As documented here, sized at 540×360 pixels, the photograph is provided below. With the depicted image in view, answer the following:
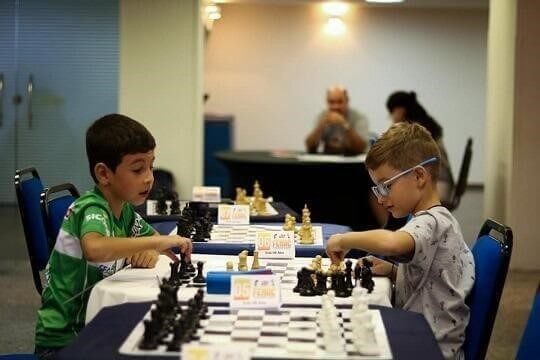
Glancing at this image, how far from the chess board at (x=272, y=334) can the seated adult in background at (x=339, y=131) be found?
235 inches

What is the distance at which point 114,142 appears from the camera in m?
2.59

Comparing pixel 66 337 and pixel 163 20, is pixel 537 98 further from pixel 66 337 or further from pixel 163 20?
pixel 66 337

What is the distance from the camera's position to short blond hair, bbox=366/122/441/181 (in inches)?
101

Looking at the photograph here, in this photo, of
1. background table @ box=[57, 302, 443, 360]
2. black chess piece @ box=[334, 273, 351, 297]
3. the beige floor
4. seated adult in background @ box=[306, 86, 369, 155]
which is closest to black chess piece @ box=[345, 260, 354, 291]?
black chess piece @ box=[334, 273, 351, 297]

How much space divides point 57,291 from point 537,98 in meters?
4.90

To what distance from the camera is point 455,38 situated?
12188mm

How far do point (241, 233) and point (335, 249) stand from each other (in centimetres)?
106

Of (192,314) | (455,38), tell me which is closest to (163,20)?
(192,314)

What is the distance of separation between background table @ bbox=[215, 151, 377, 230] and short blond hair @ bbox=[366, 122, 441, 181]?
4475 millimetres

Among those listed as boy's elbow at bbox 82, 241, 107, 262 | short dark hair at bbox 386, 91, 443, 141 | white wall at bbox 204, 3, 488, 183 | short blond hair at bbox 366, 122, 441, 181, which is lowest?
boy's elbow at bbox 82, 241, 107, 262

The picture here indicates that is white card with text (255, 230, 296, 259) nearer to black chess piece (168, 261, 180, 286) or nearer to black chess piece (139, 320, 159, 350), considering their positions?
black chess piece (168, 261, 180, 286)

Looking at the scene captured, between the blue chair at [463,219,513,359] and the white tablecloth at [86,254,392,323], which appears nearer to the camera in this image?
the white tablecloth at [86,254,392,323]

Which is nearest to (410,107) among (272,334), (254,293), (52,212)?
(52,212)

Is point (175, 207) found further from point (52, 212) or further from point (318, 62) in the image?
point (318, 62)
